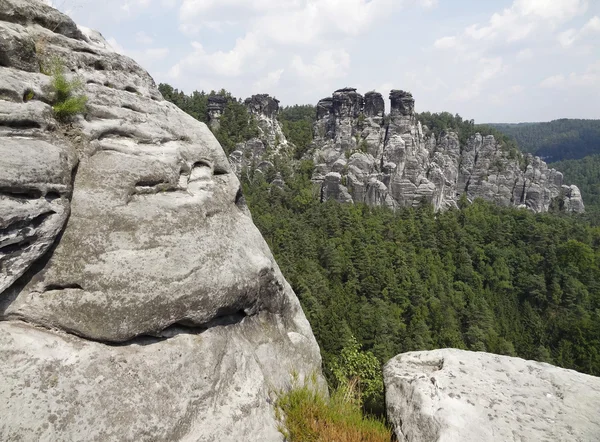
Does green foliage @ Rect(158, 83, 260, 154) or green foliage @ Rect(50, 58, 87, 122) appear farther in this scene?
green foliage @ Rect(158, 83, 260, 154)

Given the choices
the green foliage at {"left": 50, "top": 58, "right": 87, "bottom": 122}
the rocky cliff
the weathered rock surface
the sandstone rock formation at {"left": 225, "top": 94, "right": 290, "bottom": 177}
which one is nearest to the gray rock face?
the rocky cliff

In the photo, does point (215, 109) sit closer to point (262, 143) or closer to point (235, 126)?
point (235, 126)

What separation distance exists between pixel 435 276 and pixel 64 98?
137 ft

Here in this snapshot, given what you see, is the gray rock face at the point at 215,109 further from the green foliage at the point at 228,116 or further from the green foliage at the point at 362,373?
the green foliage at the point at 362,373

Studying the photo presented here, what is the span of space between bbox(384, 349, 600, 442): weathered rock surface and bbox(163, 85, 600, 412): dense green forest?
56.3 feet

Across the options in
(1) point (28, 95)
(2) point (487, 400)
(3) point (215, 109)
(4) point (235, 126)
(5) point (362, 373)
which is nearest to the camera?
(1) point (28, 95)

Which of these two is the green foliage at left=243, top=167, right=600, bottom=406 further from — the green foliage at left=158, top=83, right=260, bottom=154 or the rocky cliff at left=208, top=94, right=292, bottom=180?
the green foliage at left=158, top=83, right=260, bottom=154

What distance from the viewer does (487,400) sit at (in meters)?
5.20

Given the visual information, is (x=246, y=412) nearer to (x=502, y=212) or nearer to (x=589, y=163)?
(x=502, y=212)

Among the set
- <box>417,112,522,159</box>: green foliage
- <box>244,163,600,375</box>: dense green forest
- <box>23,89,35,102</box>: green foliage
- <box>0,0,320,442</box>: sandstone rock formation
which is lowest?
<box>244,163,600,375</box>: dense green forest

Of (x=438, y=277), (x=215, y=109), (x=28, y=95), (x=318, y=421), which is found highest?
(x=215, y=109)

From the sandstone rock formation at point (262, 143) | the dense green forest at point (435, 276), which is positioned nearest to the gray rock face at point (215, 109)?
the sandstone rock formation at point (262, 143)

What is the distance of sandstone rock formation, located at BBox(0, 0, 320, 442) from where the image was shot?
3744 millimetres

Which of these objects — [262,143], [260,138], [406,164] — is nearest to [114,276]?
[406,164]
